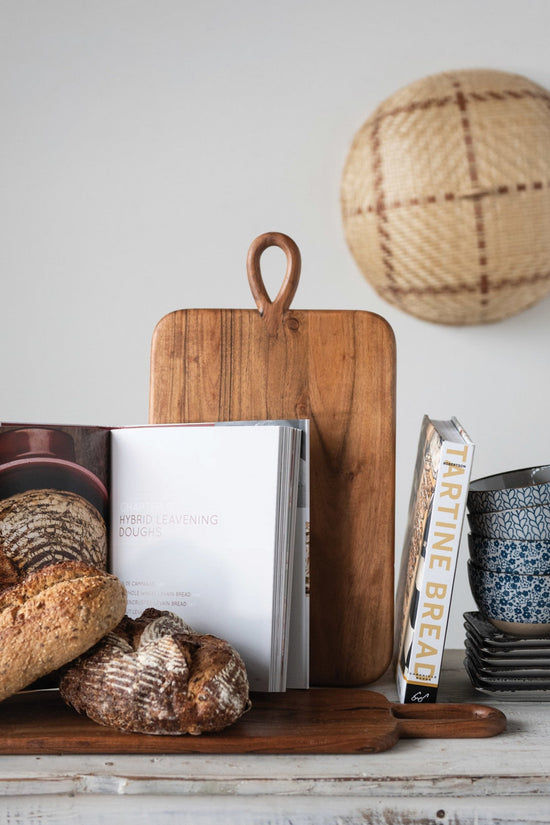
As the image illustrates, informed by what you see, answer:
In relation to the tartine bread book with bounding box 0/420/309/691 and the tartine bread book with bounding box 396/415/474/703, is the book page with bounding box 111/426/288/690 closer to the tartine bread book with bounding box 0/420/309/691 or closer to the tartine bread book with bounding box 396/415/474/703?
the tartine bread book with bounding box 0/420/309/691

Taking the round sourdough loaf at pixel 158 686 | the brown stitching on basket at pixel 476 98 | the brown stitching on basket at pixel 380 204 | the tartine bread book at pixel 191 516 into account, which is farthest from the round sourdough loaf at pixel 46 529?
the brown stitching on basket at pixel 476 98

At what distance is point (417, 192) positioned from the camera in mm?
1419

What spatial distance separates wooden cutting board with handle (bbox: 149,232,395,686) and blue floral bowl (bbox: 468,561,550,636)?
11cm

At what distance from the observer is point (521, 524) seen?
2.48 ft

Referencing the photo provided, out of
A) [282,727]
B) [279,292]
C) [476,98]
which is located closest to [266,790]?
[282,727]

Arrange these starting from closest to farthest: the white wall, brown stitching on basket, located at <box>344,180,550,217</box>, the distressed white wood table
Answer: the distressed white wood table < brown stitching on basket, located at <box>344,180,550,217</box> < the white wall

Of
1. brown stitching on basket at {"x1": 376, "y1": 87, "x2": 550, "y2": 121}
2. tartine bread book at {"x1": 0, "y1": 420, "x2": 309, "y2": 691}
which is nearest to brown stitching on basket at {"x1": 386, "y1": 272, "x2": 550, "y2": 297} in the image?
brown stitching on basket at {"x1": 376, "y1": 87, "x2": 550, "y2": 121}

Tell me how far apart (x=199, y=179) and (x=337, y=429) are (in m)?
0.94

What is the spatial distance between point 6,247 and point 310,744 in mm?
1288

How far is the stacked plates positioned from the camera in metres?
0.75

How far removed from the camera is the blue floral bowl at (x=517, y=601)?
76 cm

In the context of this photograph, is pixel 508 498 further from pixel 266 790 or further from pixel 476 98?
pixel 476 98

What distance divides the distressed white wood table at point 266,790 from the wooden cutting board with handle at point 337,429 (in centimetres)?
23

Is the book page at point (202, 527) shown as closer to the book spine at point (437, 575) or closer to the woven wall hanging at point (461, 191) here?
the book spine at point (437, 575)
